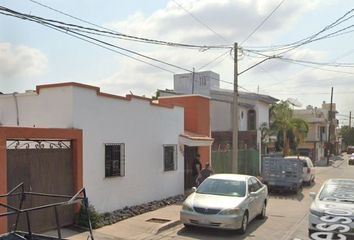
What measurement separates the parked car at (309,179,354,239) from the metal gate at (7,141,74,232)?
20.2ft

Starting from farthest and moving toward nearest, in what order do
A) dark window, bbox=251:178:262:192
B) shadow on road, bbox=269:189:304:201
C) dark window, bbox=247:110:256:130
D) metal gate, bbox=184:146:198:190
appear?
dark window, bbox=247:110:256:130 < shadow on road, bbox=269:189:304:201 < metal gate, bbox=184:146:198:190 < dark window, bbox=251:178:262:192

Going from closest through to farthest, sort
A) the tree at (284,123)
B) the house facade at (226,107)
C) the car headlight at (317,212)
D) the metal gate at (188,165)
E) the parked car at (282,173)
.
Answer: the car headlight at (317,212) < the metal gate at (188,165) < the parked car at (282,173) < the house facade at (226,107) < the tree at (284,123)

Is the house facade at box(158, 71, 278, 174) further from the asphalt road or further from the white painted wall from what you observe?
the asphalt road

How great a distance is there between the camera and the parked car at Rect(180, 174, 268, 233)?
12.0m

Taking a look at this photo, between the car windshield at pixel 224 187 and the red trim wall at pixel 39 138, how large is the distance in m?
3.47

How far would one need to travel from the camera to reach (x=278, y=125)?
42.9 meters

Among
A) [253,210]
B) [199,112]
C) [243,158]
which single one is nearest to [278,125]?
[243,158]

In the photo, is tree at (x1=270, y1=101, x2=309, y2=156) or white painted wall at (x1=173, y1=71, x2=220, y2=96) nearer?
white painted wall at (x1=173, y1=71, x2=220, y2=96)

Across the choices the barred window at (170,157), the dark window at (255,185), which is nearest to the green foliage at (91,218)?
the dark window at (255,185)

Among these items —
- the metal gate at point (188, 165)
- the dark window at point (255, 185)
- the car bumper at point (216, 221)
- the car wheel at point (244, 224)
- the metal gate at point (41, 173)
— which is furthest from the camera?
the metal gate at point (188, 165)

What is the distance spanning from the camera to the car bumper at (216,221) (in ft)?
39.0

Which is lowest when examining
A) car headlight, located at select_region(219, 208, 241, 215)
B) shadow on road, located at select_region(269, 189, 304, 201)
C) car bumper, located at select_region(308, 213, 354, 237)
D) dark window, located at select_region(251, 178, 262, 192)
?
shadow on road, located at select_region(269, 189, 304, 201)

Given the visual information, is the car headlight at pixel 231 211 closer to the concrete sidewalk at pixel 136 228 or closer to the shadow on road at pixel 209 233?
the shadow on road at pixel 209 233

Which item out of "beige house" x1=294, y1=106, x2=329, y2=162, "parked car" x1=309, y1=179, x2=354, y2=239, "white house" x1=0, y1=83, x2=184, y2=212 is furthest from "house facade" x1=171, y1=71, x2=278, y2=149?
"beige house" x1=294, y1=106, x2=329, y2=162
